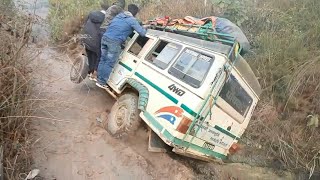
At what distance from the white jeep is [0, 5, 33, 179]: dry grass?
153 centimetres

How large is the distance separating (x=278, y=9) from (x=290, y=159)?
12.1 feet

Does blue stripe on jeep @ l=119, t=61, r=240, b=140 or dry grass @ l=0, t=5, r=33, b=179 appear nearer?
dry grass @ l=0, t=5, r=33, b=179

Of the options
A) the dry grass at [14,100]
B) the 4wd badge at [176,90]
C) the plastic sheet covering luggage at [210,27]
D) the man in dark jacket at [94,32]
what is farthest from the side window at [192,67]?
the man in dark jacket at [94,32]

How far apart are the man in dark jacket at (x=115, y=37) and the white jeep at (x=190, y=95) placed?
1.67 feet

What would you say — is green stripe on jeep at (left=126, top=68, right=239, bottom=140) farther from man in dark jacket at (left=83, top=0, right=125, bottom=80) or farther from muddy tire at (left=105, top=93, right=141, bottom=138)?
man in dark jacket at (left=83, top=0, right=125, bottom=80)

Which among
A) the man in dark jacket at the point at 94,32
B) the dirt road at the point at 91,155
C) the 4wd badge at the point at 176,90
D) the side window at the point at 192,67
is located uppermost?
the side window at the point at 192,67

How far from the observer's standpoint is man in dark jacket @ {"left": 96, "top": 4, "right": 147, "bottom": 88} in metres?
6.28

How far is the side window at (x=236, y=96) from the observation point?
500 cm

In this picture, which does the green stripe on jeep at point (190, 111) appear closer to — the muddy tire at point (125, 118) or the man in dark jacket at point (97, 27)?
the muddy tire at point (125, 118)

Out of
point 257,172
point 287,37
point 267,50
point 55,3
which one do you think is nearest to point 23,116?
point 257,172

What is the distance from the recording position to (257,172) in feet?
21.0

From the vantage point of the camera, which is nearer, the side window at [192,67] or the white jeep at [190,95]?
the white jeep at [190,95]

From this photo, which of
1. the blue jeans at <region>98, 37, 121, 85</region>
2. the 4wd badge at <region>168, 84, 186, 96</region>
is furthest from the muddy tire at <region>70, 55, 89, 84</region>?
the 4wd badge at <region>168, 84, 186, 96</region>

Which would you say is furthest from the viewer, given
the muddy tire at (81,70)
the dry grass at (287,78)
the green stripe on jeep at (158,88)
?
the muddy tire at (81,70)
